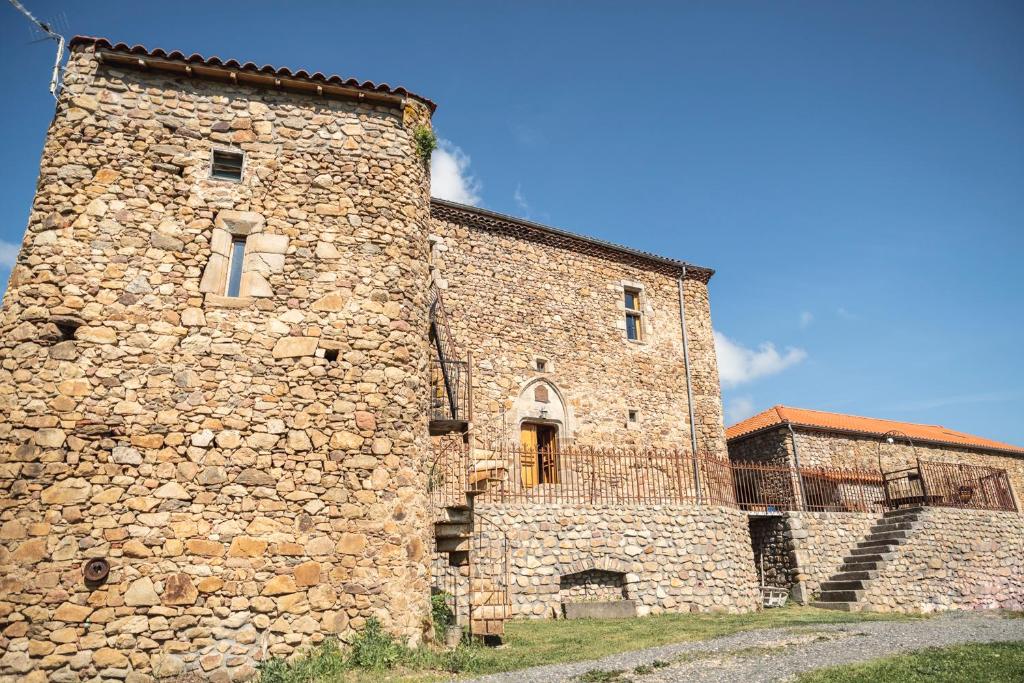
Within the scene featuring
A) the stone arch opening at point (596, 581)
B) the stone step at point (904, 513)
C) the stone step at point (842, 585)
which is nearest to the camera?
the stone arch opening at point (596, 581)

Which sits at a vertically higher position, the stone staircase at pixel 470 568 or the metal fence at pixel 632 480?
the metal fence at pixel 632 480

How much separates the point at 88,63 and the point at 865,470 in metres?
22.2

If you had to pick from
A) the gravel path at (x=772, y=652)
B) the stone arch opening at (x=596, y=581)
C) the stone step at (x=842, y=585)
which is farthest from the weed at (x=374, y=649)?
the stone step at (x=842, y=585)

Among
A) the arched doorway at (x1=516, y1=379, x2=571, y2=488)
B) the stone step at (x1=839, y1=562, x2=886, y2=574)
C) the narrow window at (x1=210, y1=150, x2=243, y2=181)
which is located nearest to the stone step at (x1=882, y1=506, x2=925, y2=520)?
the stone step at (x1=839, y1=562, x2=886, y2=574)

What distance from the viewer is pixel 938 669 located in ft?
21.0

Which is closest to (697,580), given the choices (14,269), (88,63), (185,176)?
(185,176)

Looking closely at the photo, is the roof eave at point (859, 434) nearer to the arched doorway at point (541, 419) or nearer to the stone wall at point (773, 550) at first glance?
the stone wall at point (773, 550)

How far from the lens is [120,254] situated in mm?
7945

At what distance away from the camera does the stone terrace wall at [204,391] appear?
694 centimetres

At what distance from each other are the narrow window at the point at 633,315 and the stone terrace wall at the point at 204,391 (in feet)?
31.7

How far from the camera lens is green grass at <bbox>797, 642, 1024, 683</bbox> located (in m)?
5.96

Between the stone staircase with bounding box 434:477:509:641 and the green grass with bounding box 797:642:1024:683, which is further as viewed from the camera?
the stone staircase with bounding box 434:477:509:641

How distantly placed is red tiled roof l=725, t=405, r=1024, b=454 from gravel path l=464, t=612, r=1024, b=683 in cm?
1075

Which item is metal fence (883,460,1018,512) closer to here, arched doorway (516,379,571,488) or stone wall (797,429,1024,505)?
stone wall (797,429,1024,505)
